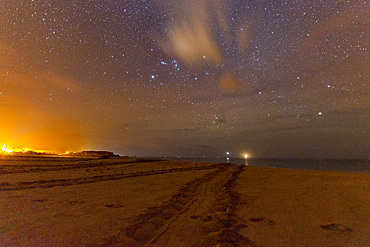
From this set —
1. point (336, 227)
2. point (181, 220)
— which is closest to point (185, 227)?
point (181, 220)

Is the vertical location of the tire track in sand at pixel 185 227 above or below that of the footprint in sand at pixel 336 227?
below

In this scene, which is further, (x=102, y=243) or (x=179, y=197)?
(x=179, y=197)

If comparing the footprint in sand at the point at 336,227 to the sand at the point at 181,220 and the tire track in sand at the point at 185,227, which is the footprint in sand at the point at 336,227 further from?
the tire track in sand at the point at 185,227

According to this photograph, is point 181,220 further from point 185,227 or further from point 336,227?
point 336,227

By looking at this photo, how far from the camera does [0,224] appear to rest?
498 centimetres

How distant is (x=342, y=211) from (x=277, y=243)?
3.89 metres

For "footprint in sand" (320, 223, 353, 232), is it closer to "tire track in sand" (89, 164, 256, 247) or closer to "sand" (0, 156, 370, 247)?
"sand" (0, 156, 370, 247)

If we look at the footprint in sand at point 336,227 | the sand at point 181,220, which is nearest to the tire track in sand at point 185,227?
the sand at point 181,220

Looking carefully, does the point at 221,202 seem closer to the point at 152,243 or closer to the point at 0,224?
the point at 152,243

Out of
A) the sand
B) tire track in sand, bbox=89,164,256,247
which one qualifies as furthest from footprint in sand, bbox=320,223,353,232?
tire track in sand, bbox=89,164,256,247

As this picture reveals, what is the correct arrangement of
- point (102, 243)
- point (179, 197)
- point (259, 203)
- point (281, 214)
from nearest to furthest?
point (102, 243)
point (281, 214)
point (259, 203)
point (179, 197)

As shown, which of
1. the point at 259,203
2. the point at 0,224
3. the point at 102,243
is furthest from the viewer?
the point at 259,203

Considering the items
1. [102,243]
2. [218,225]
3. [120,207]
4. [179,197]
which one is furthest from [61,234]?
[179,197]

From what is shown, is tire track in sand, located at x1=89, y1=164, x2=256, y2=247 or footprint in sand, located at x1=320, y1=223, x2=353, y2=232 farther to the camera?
footprint in sand, located at x1=320, y1=223, x2=353, y2=232
